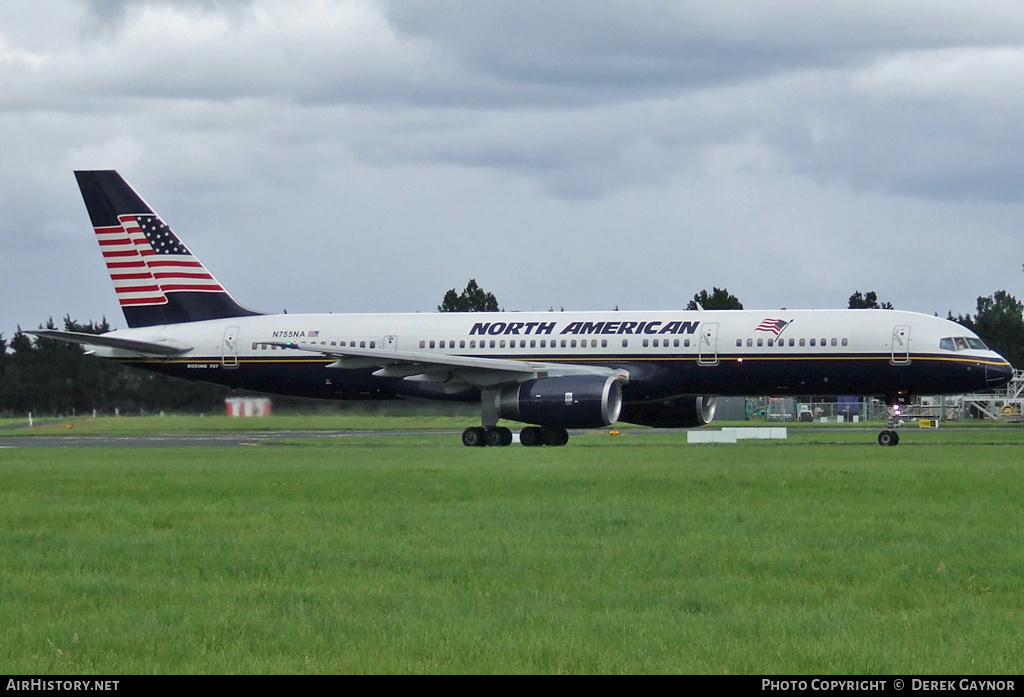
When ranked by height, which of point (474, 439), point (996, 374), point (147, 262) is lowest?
point (474, 439)

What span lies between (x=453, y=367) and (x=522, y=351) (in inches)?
108

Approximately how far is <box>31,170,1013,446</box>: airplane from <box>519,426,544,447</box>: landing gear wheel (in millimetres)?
40

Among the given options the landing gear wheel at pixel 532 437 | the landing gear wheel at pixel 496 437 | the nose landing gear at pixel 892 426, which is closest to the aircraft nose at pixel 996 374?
the nose landing gear at pixel 892 426

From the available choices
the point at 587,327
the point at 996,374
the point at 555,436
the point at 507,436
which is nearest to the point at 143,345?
the point at 507,436

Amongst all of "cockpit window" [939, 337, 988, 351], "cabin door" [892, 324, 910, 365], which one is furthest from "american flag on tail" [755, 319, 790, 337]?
"cockpit window" [939, 337, 988, 351]

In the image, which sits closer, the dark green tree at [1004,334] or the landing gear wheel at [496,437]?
the landing gear wheel at [496,437]

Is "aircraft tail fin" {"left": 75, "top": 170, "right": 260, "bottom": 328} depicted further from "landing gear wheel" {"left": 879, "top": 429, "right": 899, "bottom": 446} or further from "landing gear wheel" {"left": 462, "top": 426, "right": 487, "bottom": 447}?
"landing gear wheel" {"left": 879, "top": 429, "right": 899, "bottom": 446}

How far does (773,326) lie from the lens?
39.1m

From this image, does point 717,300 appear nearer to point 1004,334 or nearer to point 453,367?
point 1004,334

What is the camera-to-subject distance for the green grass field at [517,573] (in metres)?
9.21

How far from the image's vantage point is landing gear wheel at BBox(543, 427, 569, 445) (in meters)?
41.0

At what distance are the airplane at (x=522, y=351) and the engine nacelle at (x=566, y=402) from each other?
5cm

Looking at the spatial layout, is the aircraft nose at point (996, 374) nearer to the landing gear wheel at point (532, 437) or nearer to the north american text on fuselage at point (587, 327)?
the north american text on fuselage at point (587, 327)

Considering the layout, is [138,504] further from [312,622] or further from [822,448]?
[822,448]
